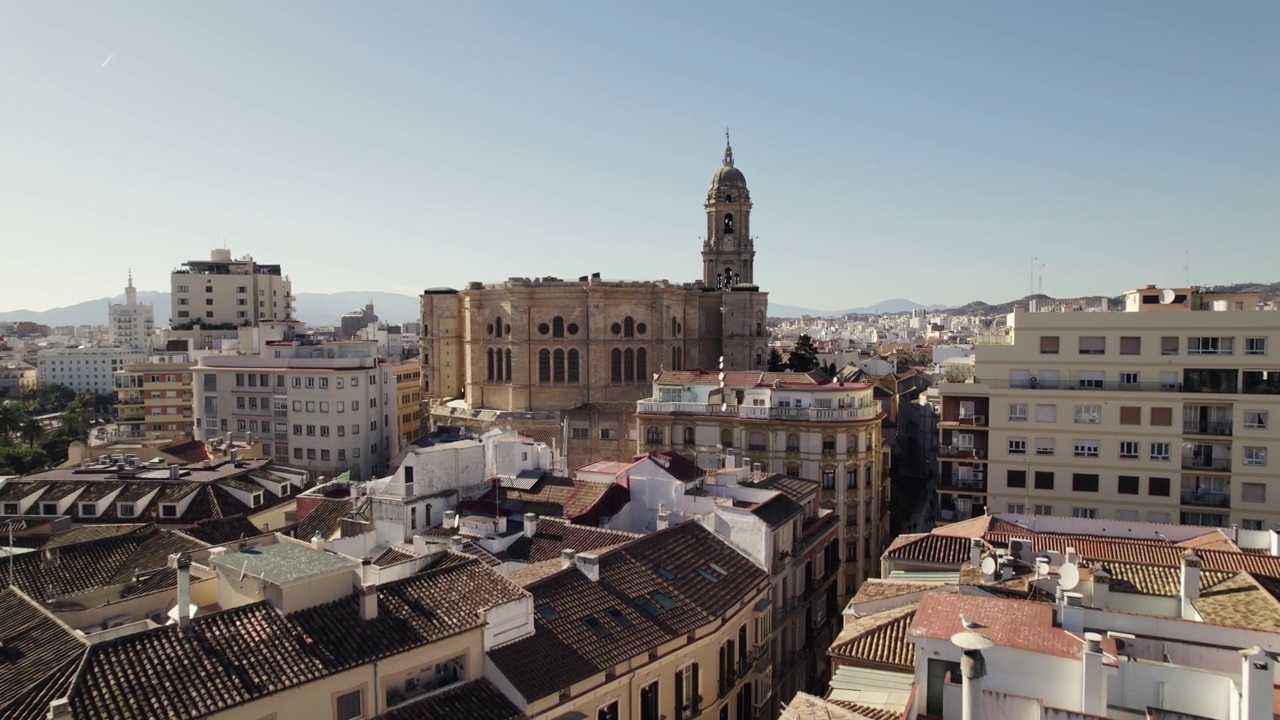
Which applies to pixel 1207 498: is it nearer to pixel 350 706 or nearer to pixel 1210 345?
pixel 1210 345

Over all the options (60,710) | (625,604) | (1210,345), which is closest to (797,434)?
(1210,345)

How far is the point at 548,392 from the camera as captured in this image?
175 feet

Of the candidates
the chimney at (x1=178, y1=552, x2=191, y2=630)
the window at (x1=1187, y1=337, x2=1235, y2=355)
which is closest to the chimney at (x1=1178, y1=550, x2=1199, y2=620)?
the chimney at (x1=178, y1=552, x2=191, y2=630)

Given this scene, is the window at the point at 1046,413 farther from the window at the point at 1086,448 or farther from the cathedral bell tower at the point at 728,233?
the cathedral bell tower at the point at 728,233

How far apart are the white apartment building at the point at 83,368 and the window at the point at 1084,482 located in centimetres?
11970

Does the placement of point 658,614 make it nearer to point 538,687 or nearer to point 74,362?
point 538,687

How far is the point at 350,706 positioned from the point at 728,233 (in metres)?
63.6

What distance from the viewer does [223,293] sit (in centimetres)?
8550

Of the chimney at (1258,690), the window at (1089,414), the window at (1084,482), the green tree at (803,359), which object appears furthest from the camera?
the green tree at (803,359)

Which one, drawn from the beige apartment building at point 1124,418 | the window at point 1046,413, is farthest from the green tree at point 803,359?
the window at point 1046,413

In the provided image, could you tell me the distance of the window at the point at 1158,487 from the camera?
31.9m

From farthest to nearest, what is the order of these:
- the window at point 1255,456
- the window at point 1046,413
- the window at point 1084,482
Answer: the window at point 1046,413, the window at point 1084,482, the window at point 1255,456

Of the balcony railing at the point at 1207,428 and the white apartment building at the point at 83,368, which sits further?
the white apartment building at the point at 83,368

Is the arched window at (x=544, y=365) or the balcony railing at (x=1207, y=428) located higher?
the arched window at (x=544, y=365)
